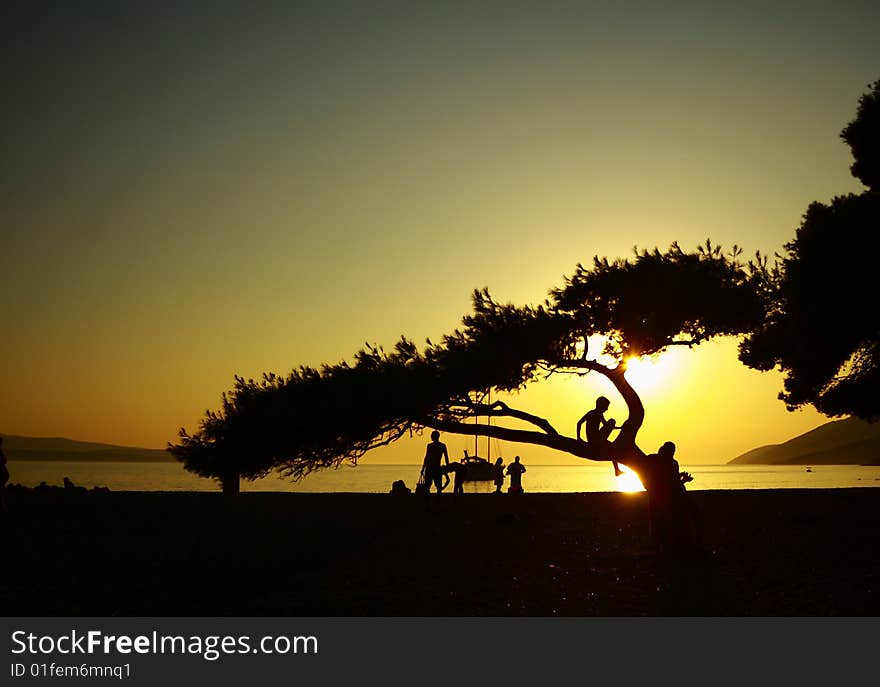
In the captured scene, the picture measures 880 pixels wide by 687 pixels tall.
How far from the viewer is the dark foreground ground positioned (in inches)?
495

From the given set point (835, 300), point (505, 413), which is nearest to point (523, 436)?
point (505, 413)

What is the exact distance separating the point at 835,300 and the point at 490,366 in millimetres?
9117

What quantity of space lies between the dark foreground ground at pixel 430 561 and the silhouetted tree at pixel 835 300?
3.57 metres

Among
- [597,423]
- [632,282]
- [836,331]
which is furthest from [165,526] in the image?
[836,331]

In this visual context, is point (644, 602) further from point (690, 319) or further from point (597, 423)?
point (690, 319)

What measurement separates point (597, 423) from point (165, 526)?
1142 centimetres

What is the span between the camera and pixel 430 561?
54.2 ft

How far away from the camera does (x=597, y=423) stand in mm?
18078

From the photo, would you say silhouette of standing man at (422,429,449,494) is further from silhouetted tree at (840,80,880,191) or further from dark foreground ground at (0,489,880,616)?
silhouetted tree at (840,80,880,191)

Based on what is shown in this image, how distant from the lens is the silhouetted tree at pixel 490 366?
19.5 metres

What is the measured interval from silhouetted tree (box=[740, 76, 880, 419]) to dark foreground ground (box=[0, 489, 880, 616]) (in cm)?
357

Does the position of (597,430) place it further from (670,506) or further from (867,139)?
(867,139)

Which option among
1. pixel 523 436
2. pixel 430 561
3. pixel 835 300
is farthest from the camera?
pixel 835 300

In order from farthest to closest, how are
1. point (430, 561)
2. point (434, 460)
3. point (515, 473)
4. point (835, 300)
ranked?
point (515, 473), point (434, 460), point (835, 300), point (430, 561)
